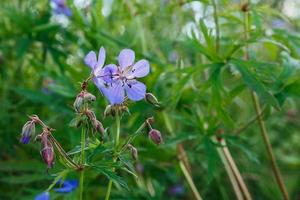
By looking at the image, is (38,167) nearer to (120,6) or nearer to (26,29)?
(26,29)

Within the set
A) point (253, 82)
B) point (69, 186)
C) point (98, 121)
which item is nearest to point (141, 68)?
point (98, 121)

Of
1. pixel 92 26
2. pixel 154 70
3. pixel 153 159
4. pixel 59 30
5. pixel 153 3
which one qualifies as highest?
pixel 153 3

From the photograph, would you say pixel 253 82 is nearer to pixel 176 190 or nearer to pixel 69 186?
pixel 69 186

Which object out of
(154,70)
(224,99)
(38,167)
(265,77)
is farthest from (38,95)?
(265,77)

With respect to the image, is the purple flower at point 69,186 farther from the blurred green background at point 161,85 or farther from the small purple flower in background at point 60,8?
the small purple flower in background at point 60,8

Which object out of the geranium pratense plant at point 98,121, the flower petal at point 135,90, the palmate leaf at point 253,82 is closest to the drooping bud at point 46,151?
the geranium pratense plant at point 98,121

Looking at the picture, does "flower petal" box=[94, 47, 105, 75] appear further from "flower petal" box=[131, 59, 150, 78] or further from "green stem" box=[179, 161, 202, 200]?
"green stem" box=[179, 161, 202, 200]

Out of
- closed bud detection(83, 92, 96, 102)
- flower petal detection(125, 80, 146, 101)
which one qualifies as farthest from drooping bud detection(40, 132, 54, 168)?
flower petal detection(125, 80, 146, 101)
